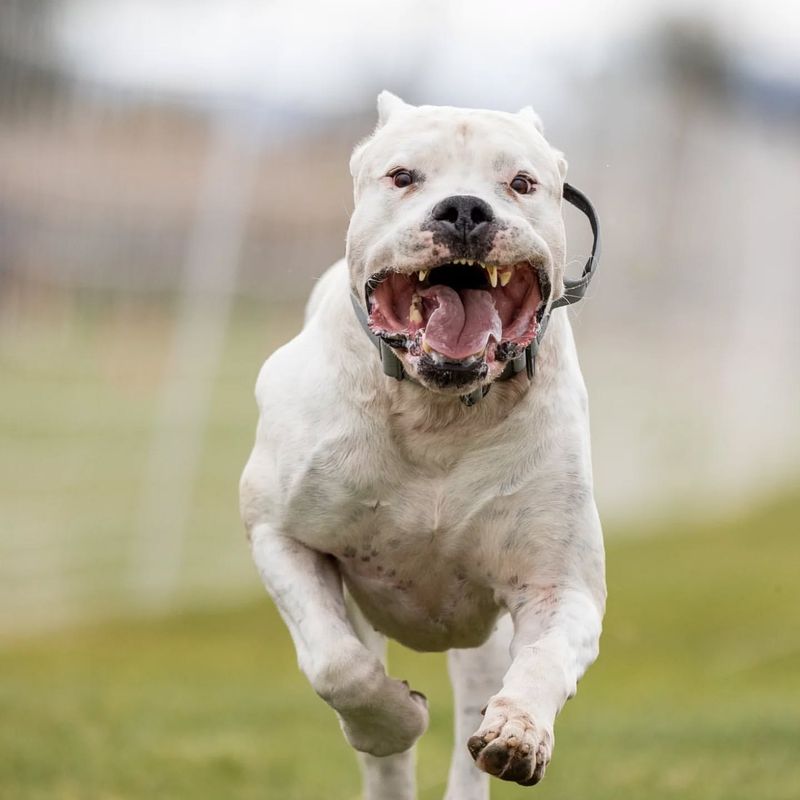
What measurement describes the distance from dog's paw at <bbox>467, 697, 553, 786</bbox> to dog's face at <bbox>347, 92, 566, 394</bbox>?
2.45 feet

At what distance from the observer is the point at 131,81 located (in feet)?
51.5

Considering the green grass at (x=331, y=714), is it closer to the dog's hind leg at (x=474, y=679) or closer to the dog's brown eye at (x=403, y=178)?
the dog's hind leg at (x=474, y=679)

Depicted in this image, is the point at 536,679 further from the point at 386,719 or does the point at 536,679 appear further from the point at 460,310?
the point at 460,310

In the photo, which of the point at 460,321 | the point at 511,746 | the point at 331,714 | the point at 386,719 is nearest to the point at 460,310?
the point at 460,321

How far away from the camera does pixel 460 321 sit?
4.05 meters

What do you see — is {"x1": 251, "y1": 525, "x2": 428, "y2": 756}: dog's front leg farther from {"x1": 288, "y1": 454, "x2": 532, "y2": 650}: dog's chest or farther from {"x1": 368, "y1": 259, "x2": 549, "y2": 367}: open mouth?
{"x1": 368, "y1": 259, "x2": 549, "y2": 367}: open mouth

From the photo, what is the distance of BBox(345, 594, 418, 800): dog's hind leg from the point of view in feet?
16.9

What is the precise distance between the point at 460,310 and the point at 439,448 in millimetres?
449

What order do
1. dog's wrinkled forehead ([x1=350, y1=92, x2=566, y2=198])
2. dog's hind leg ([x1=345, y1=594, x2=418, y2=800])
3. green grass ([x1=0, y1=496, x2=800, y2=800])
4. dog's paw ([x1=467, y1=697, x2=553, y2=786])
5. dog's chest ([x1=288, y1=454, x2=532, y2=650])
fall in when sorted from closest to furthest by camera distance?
1. dog's paw ([x1=467, y1=697, x2=553, y2=786])
2. dog's wrinkled forehead ([x1=350, y1=92, x2=566, y2=198])
3. dog's chest ([x1=288, y1=454, x2=532, y2=650])
4. dog's hind leg ([x1=345, y1=594, x2=418, y2=800])
5. green grass ([x1=0, y1=496, x2=800, y2=800])

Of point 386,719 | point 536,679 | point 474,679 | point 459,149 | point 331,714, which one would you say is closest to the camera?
point 536,679

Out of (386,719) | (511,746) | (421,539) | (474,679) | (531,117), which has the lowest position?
(474,679)

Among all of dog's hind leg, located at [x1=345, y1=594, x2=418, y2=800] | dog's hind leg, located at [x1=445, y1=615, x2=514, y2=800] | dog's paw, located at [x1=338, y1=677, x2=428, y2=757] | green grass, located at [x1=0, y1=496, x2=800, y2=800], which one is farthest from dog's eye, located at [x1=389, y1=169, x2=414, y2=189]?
green grass, located at [x1=0, y1=496, x2=800, y2=800]

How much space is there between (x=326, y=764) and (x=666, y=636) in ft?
17.4

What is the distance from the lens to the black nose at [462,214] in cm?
393
